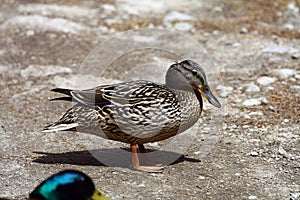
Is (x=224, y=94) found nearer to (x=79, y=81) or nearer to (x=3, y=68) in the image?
(x=79, y=81)

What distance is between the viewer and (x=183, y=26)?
32.4 feet

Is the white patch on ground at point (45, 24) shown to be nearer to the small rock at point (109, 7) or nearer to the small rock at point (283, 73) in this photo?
the small rock at point (109, 7)

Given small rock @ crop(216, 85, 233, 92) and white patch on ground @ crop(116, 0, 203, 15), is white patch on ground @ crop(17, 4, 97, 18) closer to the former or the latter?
white patch on ground @ crop(116, 0, 203, 15)

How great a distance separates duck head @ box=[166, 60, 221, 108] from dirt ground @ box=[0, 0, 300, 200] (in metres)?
0.72

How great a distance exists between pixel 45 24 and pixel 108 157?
167 inches

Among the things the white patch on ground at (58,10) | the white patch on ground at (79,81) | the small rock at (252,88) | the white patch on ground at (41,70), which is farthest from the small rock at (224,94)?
the white patch on ground at (58,10)

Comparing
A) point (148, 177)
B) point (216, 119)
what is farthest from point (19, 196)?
point (216, 119)

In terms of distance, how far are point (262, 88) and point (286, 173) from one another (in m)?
2.19

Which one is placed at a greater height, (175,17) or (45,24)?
(45,24)

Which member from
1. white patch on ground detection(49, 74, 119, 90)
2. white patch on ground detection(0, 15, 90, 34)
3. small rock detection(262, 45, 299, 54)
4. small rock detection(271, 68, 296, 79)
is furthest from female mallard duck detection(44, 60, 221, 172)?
white patch on ground detection(0, 15, 90, 34)

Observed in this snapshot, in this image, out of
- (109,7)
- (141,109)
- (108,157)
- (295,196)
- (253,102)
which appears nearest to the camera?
(295,196)

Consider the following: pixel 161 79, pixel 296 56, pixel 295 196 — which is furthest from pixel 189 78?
pixel 296 56

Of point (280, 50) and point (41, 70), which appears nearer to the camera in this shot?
point (41, 70)

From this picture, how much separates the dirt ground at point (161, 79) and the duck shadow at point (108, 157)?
0.04 ft
